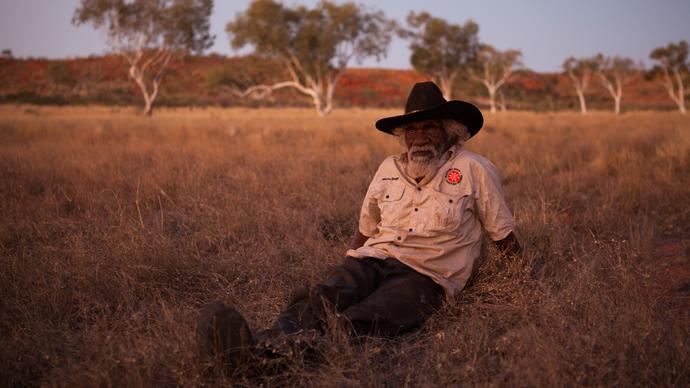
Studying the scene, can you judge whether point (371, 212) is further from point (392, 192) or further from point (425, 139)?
point (425, 139)

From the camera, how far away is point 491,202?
302 cm

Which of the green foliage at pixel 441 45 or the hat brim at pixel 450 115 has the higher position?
the green foliage at pixel 441 45

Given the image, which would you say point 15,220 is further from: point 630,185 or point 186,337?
A: point 630,185

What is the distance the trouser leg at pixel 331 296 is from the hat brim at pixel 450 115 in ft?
3.01

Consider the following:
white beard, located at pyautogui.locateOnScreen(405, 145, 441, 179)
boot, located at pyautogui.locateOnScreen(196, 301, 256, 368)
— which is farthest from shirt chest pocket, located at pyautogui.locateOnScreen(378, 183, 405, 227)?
boot, located at pyautogui.locateOnScreen(196, 301, 256, 368)

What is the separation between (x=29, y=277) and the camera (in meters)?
3.42

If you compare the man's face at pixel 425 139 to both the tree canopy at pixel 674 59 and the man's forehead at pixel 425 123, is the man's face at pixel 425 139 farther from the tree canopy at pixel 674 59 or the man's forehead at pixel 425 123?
the tree canopy at pixel 674 59

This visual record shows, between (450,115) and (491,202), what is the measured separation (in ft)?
1.96

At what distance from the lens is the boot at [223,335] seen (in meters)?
2.10

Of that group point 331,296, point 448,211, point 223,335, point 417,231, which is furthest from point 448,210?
point 223,335

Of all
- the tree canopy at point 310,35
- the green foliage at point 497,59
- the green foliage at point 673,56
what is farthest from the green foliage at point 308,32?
the green foliage at point 673,56

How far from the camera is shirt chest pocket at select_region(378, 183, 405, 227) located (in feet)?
10.4

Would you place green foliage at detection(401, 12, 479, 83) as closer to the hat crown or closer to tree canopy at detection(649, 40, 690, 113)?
tree canopy at detection(649, 40, 690, 113)

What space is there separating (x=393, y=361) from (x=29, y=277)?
2.48m
